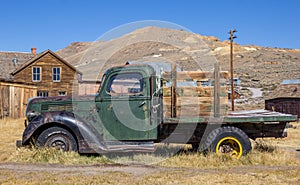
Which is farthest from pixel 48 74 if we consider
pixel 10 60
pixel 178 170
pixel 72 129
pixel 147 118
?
pixel 178 170

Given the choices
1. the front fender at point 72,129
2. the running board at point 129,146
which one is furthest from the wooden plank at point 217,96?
the front fender at point 72,129

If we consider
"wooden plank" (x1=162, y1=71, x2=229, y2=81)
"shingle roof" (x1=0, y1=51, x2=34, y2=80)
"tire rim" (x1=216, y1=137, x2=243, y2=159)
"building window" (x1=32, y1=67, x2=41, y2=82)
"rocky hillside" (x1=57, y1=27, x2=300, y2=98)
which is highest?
"rocky hillside" (x1=57, y1=27, x2=300, y2=98)

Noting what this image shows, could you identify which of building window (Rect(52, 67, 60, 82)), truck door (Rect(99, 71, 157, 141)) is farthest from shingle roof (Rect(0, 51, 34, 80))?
truck door (Rect(99, 71, 157, 141))

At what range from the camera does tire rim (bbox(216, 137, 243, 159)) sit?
7270mm

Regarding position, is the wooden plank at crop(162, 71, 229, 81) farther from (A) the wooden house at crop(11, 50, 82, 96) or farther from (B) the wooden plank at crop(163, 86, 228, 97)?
(A) the wooden house at crop(11, 50, 82, 96)

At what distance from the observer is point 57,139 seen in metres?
7.38

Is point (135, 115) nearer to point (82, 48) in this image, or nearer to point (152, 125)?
point (152, 125)

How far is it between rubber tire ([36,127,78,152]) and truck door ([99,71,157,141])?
0.75 m

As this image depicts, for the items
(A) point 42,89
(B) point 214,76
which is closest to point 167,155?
(B) point 214,76

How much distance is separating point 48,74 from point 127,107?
23.9 metres

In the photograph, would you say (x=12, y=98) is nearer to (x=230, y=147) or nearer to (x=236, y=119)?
(x=230, y=147)

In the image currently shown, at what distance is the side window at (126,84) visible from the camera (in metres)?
7.38

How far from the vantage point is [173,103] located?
7.23 metres

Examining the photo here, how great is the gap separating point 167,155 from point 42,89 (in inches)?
923
